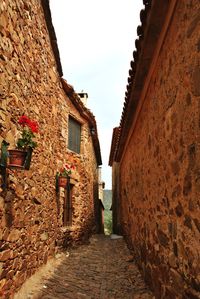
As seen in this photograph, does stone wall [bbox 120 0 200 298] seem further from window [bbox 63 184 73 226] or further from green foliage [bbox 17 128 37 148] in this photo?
window [bbox 63 184 73 226]

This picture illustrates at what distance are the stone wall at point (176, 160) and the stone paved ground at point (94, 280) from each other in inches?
21.5

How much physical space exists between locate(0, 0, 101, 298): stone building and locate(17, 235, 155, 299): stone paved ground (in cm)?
47

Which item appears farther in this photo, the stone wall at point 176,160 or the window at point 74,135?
the window at point 74,135

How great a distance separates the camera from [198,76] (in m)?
2.26

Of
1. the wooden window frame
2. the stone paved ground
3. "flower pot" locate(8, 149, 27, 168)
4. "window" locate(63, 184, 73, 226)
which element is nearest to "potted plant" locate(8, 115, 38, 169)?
"flower pot" locate(8, 149, 27, 168)

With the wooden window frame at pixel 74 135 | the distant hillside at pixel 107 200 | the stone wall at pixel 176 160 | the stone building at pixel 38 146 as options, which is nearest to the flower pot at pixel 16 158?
the stone building at pixel 38 146

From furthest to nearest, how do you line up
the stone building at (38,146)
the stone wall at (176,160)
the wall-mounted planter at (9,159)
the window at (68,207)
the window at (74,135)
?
1. the window at (74,135)
2. the window at (68,207)
3. the stone building at (38,146)
4. the wall-mounted planter at (9,159)
5. the stone wall at (176,160)

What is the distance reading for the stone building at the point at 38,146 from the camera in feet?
12.8

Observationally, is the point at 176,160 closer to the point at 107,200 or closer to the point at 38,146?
the point at 38,146

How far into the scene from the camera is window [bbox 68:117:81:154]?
9.78 meters

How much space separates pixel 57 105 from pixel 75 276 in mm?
4942

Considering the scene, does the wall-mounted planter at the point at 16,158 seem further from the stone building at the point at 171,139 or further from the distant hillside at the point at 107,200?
the distant hillside at the point at 107,200

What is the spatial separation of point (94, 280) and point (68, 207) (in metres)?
4.02

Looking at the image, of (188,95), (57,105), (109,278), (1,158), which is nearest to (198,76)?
(188,95)
